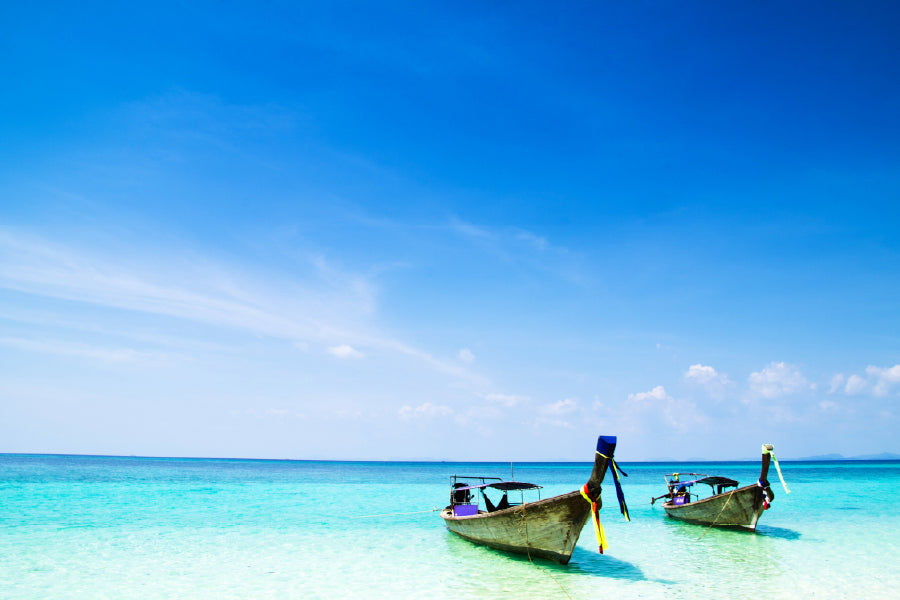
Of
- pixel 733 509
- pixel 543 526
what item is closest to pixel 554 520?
pixel 543 526

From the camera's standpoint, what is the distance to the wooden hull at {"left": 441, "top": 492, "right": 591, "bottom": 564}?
13219 mm

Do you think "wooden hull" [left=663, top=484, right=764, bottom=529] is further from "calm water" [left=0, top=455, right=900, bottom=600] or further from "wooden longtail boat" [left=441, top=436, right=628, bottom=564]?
"wooden longtail boat" [left=441, top=436, right=628, bottom=564]

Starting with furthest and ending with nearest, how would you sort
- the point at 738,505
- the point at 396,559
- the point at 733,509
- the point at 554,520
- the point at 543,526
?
the point at 733,509, the point at 738,505, the point at 396,559, the point at 543,526, the point at 554,520

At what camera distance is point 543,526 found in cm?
1377

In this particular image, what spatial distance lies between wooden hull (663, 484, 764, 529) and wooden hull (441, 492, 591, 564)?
371 inches

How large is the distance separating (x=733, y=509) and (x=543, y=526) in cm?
1031

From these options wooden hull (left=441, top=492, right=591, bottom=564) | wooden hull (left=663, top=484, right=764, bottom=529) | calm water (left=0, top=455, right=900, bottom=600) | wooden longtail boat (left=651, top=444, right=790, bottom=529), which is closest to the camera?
calm water (left=0, top=455, right=900, bottom=600)

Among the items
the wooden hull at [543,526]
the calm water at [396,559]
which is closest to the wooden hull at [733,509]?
the calm water at [396,559]

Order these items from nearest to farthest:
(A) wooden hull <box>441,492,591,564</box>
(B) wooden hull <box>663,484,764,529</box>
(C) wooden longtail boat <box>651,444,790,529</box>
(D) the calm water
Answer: (D) the calm water < (A) wooden hull <box>441,492,591,564</box> < (C) wooden longtail boat <box>651,444,790,529</box> < (B) wooden hull <box>663,484,764,529</box>

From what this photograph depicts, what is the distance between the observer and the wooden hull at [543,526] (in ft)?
43.4

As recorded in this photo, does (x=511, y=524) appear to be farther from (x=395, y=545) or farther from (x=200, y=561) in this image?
(x=200, y=561)

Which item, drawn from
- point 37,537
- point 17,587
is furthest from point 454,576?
point 37,537

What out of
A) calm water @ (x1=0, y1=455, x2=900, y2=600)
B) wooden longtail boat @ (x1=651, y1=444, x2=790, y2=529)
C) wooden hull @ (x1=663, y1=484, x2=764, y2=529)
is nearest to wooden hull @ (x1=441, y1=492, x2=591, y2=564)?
calm water @ (x1=0, y1=455, x2=900, y2=600)

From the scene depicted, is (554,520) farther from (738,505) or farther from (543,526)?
(738,505)
